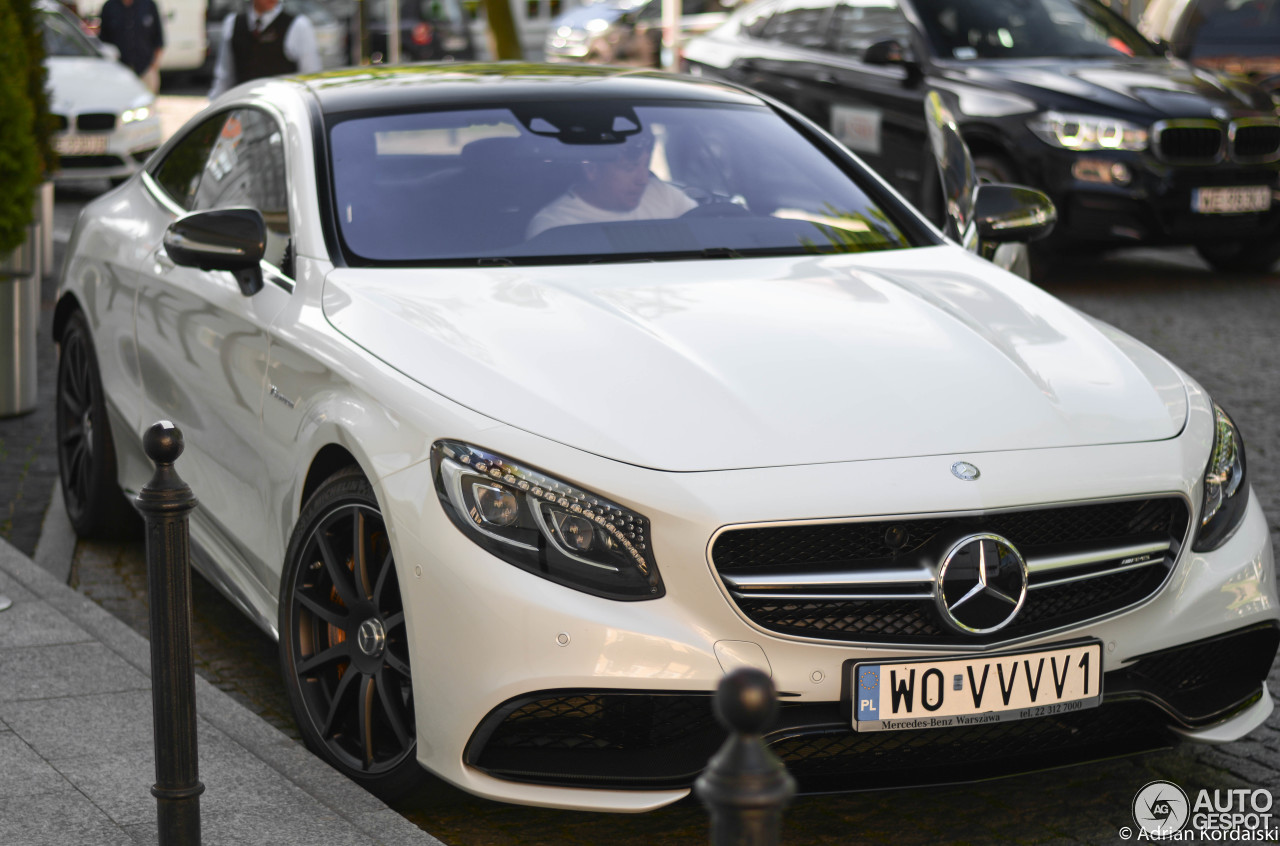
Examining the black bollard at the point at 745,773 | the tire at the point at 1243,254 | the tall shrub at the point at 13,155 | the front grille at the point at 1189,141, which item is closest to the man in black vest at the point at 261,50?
the tall shrub at the point at 13,155

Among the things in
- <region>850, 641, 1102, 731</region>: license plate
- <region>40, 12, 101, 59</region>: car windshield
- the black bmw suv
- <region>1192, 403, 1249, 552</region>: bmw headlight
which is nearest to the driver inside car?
<region>1192, 403, 1249, 552</region>: bmw headlight

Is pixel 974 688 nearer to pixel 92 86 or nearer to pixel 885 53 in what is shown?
pixel 885 53

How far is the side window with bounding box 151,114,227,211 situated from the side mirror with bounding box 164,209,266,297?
1018 mm

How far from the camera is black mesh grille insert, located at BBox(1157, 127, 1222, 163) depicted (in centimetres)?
1004

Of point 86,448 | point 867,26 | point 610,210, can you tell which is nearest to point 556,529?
point 610,210

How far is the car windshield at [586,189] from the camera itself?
430 centimetres

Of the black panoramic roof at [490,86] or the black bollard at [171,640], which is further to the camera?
the black panoramic roof at [490,86]

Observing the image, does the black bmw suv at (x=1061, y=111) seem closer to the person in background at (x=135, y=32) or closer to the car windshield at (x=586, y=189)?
the car windshield at (x=586, y=189)

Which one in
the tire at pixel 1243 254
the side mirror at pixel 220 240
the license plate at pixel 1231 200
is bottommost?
the tire at pixel 1243 254

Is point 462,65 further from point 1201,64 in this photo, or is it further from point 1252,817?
point 1201,64

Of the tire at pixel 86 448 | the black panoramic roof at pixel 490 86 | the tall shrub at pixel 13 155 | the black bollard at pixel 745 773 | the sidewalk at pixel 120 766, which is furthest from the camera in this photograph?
the tall shrub at pixel 13 155

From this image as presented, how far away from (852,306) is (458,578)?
1.27 meters

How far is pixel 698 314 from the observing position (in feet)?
12.5

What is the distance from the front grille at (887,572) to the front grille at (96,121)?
40.2 feet
